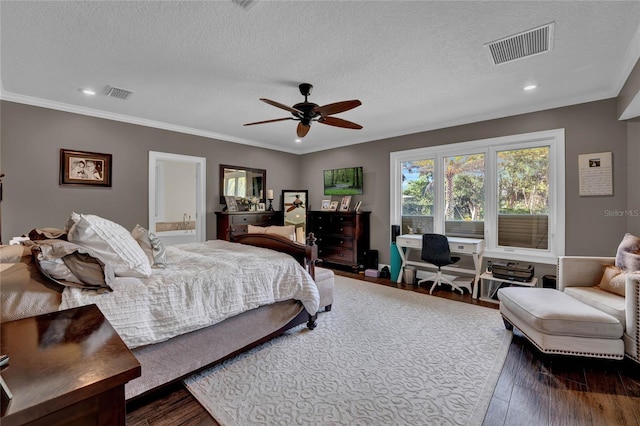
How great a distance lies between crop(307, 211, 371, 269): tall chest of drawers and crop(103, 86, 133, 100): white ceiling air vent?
12.0ft

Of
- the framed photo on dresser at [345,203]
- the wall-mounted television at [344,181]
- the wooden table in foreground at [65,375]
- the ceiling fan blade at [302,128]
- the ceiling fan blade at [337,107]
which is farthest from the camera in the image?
the framed photo on dresser at [345,203]

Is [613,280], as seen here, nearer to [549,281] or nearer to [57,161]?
[549,281]

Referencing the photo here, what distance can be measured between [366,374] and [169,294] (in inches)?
60.8

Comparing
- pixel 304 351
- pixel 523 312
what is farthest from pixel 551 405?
pixel 304 351

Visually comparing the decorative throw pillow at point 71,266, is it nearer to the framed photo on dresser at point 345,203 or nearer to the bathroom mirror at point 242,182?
the bathroom mirror at point 242,182

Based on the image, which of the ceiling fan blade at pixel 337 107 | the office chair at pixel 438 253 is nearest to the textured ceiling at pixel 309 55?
the ceiling fan blade at pixel 337 107

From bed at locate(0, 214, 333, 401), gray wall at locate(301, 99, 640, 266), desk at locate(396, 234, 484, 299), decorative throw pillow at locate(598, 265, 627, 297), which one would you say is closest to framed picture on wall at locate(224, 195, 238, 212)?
bed at locate(0, 214, 333, 401)

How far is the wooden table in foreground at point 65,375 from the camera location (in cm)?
67

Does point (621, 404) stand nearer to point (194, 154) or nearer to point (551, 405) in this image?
point (551, 405)

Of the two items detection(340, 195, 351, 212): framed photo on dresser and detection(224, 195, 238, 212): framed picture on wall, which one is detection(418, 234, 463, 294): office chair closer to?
detection(340, 195, 351, 212): framed photo on dresser

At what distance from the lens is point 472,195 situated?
4.50m

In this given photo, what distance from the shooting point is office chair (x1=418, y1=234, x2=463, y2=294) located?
4098mm

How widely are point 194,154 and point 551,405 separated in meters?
5.44

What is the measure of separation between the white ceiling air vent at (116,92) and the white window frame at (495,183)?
4.14 m
